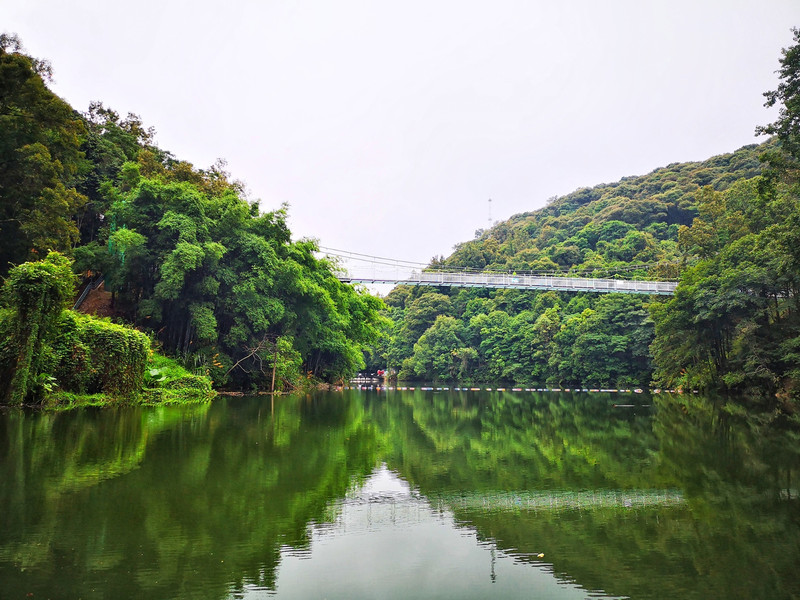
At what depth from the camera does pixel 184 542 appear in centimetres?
391

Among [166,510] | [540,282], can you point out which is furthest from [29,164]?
[540,282]

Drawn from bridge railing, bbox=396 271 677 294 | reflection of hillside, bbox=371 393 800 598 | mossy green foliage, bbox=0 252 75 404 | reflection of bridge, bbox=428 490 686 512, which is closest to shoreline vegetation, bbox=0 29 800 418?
mossy green foliage, bbox=0 252 75 404

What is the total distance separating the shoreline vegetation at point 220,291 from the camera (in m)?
14.8

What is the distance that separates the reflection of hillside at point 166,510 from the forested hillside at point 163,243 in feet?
24.6

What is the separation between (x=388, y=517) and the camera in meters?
4.84

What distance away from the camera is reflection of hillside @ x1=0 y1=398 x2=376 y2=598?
3311 mm

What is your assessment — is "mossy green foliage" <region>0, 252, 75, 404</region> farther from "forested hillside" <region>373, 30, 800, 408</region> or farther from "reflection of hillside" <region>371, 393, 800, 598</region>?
"forested hillside" <region>373, 30, 800, 408</region>

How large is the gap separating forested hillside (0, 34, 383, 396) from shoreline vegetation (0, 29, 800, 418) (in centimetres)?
7

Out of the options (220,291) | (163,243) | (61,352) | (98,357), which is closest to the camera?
(61,352)

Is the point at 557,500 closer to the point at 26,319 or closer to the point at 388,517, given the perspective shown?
the point at 388,517

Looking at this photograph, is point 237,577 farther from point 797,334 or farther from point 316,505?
point 797,334

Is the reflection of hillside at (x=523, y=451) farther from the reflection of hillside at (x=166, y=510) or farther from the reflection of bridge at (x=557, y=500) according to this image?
the reflection of hillside at (x=166, y=510)

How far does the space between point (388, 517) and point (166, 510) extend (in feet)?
5.95

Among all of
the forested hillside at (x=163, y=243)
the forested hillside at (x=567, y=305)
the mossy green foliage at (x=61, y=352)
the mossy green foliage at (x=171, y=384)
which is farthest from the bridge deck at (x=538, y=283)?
the mossy green foliage at (x=61, y=352)
